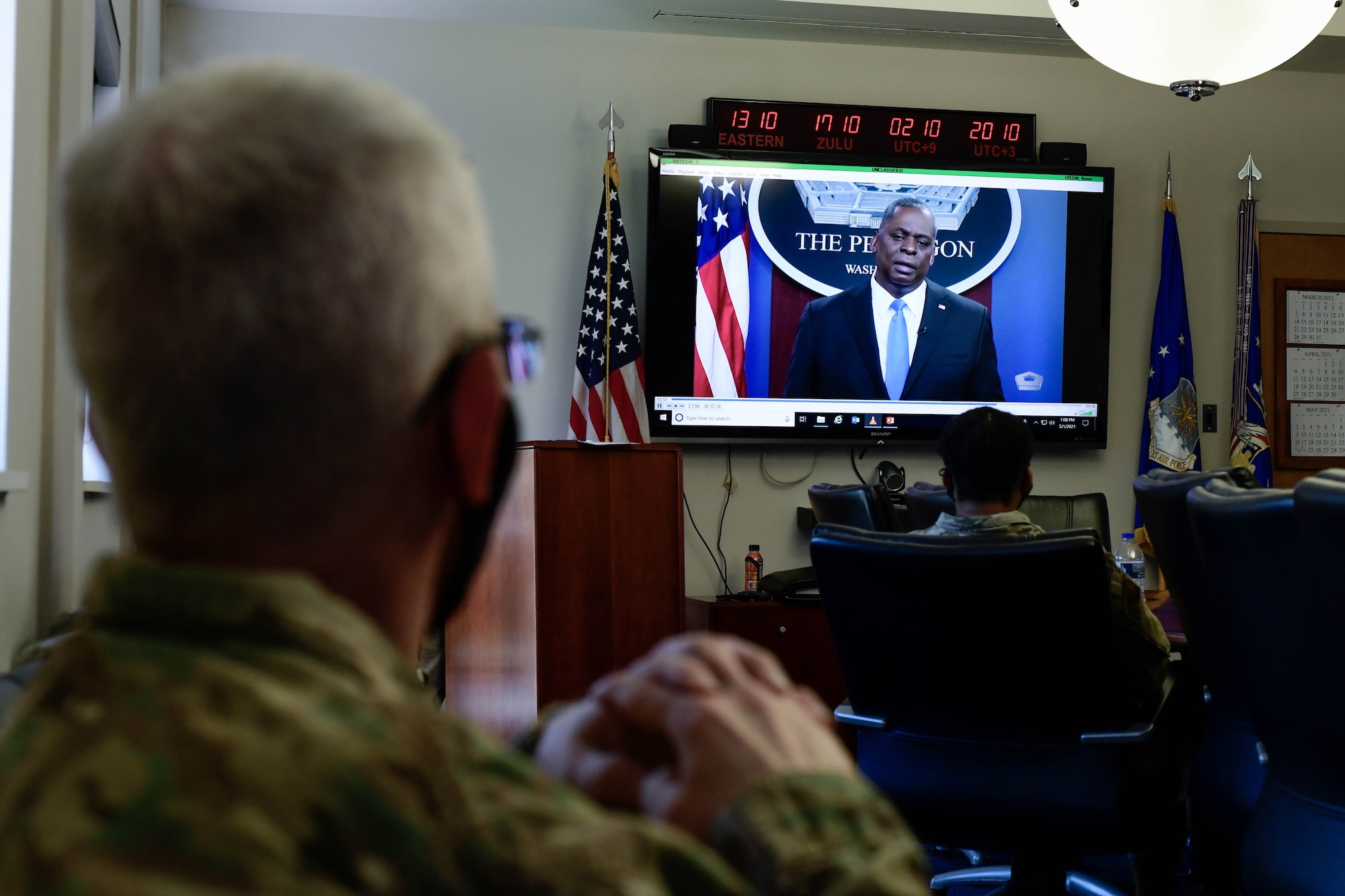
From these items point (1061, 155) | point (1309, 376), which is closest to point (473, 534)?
point (1061, 155)

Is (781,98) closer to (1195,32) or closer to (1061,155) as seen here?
(1061,155)

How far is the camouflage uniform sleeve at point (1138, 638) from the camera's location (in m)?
2.32

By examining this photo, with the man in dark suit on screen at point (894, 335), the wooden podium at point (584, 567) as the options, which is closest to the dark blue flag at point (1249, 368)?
the man in dark suit on screen at point (894, 335)

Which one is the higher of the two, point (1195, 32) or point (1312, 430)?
point (1195, 32)

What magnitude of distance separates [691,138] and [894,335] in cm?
121

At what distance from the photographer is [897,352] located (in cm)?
520

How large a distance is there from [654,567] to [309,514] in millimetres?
3208

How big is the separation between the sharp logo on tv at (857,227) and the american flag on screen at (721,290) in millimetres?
Result: 90

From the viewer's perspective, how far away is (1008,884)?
9.26 feet

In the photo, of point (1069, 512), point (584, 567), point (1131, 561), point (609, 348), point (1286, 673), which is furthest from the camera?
point (609, 348)

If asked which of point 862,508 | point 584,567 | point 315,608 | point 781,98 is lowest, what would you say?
Answer: point 584,567

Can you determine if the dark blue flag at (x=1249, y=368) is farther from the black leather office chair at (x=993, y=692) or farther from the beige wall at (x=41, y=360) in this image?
the beige wall at (x=41, y=360)

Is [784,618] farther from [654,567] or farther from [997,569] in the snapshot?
[997,569]

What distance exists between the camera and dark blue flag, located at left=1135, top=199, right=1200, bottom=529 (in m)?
5.42
